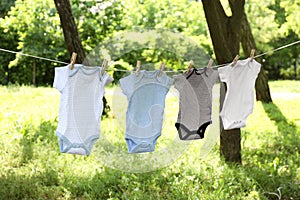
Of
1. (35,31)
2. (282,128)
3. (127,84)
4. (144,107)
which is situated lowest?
(282,128)

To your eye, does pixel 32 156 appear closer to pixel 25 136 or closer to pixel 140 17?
pixel 25 136

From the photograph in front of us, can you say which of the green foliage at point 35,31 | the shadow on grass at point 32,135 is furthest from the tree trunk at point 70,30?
the green foliage at point 35,31

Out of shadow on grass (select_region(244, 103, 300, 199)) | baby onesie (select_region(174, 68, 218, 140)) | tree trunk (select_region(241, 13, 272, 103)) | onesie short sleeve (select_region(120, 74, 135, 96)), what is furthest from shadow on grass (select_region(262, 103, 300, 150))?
onesie short sleeve (select_region(120, 74, 135, 96))

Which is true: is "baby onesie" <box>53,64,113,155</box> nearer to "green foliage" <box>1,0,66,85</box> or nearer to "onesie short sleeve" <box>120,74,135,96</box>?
"onesie short sleeve" <box>120,74,135,96</box>

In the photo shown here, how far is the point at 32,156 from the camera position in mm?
4074

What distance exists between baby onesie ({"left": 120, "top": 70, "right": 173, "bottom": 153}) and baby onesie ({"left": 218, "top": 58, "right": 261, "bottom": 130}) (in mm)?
413

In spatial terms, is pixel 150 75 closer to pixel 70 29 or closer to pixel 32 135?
A: pixel 32 135

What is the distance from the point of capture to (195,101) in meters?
2.99

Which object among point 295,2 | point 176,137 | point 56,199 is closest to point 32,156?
point 56,199

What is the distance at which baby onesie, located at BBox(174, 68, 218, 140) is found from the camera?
2.94 meters

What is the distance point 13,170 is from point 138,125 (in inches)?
56.9

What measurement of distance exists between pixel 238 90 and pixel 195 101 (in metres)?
0.31

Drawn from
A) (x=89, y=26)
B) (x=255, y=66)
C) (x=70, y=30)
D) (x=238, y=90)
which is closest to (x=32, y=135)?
(x=70, y=30)

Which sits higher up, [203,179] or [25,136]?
[25,136]
